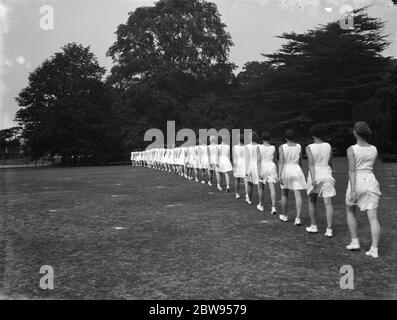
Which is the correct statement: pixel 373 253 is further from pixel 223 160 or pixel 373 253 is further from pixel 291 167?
pixel 223 160

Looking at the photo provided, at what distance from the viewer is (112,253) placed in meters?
6.64

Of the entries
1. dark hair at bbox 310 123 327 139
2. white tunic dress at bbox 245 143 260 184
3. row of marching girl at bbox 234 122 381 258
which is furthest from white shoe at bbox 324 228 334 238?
white tunic dress at bbox 245 143 260 184

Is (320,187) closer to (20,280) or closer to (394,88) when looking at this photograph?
(20,280)

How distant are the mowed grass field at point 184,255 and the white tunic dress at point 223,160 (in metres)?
4.05

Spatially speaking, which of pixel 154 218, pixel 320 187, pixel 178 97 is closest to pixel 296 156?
pixel 320 187

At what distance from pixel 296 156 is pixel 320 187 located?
1235mm

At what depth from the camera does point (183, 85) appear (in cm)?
4922

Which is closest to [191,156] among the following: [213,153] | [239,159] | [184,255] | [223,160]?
[213,153]

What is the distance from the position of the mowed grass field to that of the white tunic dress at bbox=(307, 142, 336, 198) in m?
0.83

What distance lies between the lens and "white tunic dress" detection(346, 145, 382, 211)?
6238mm

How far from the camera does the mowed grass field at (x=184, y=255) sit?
494 centimetres

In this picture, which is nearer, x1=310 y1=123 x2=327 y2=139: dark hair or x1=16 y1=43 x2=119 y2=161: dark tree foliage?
x1=310 y1=123 x2=327 y2=139: dark hair

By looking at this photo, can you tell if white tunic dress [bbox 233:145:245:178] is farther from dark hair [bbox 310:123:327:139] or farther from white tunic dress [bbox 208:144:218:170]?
dark hair [bbox 310:123:327:139]
